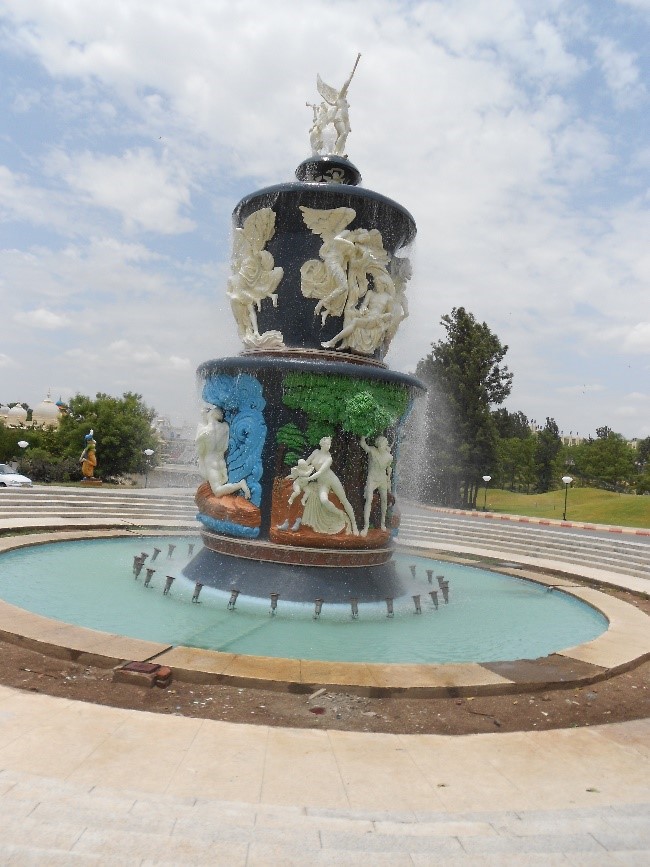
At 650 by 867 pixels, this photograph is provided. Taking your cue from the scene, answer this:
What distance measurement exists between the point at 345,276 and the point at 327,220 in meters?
1.15

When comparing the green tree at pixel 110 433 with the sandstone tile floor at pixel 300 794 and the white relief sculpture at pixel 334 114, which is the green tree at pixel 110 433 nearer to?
the white relief sculpture at pixel 334 114

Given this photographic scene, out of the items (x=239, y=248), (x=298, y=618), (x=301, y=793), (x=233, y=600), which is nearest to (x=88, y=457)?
(x=239, y=248)

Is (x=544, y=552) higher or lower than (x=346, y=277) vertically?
lower

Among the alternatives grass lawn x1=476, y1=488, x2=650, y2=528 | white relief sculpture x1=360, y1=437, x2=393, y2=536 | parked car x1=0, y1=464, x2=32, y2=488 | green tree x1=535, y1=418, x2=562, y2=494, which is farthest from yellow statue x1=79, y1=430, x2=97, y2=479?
green tree x1=535, y1=418, x2=562, y2=494

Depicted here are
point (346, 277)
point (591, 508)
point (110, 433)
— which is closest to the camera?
point (346, 277)

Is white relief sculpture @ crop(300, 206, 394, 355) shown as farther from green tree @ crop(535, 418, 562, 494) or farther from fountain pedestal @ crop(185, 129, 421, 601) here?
green tree @ crop(535, 418, 562, 494)

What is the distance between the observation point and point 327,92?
48.3ft

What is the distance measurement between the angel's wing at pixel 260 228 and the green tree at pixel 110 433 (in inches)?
1364

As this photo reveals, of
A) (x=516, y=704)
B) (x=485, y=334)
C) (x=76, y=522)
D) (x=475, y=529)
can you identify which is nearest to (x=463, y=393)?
(x=485, y=334)

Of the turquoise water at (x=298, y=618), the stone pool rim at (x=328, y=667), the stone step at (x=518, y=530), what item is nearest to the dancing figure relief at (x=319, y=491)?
the turquoise water at (x=298, y=618)

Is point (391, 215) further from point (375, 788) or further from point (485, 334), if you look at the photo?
point (485, 334)

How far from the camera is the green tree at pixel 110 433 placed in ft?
151

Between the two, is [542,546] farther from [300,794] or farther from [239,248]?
[300,794]

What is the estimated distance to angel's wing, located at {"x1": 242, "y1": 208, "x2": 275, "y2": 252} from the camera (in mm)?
13336
